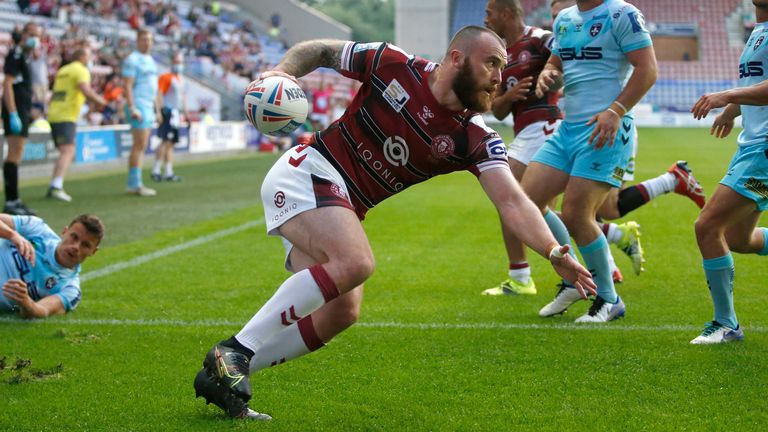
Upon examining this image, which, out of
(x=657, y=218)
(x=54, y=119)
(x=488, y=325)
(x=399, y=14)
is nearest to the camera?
(x=488, y=325)

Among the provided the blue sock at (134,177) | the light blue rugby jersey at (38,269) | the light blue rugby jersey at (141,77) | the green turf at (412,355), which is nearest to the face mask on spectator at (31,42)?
the light blue rugby jersey at (141,77)

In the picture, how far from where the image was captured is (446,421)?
4.23 metres

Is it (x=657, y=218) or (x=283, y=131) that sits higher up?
(x=283, y=131)

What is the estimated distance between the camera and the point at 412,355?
17.9 feet

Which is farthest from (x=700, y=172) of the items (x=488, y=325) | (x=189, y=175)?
(x=488, y=325)

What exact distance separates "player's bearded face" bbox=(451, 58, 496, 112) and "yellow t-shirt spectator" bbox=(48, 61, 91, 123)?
11245 millimetres

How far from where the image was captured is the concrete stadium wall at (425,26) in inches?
2234

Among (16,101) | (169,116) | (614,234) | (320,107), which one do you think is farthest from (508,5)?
(320,107)

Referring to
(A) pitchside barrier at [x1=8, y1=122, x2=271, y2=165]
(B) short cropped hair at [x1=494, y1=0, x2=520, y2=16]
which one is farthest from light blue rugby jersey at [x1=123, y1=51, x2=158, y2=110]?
(B) short cropped hair at [x1=494, y1=0, x2=520, y2=16]

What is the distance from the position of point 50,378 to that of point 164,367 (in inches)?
22.9

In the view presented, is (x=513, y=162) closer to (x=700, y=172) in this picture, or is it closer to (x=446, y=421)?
(x=446, y=421)

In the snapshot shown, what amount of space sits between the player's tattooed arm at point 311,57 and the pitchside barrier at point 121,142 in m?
14.2

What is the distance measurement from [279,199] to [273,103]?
0.43 m

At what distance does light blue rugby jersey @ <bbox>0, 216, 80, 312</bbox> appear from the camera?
650 centimetres
